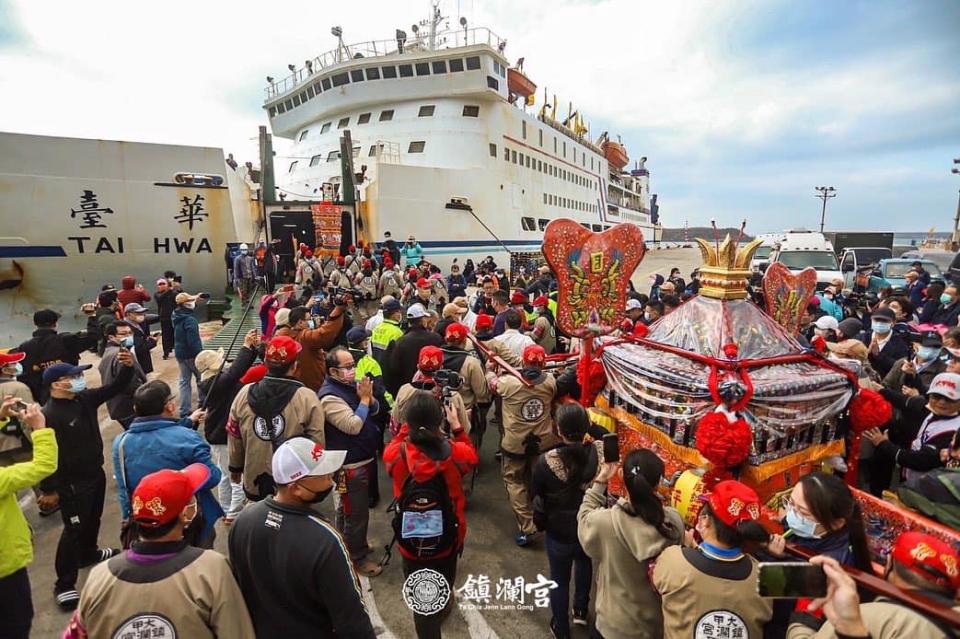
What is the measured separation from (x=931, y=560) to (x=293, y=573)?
6.66 ft

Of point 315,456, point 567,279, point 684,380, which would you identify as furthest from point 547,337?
point 315,456

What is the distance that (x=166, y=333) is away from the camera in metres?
7.43

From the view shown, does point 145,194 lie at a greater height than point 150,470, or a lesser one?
greater

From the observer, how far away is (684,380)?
2.86m

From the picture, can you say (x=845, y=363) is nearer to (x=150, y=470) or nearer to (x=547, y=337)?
(x=547, y=337)

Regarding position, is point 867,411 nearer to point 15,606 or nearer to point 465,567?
point 465,567

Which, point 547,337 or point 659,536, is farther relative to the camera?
point 547,337

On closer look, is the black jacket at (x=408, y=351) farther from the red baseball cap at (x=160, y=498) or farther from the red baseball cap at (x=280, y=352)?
the red baseball cap at (x=160, y=498)

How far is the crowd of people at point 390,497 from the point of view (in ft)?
5.08

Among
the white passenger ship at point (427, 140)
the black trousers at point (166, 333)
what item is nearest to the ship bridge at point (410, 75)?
the white passenger ship at point (427, 140)

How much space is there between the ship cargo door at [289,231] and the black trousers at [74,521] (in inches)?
421

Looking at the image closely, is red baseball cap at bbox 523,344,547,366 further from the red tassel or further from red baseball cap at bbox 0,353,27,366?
red baseball cap at bbox 0,353,27,366

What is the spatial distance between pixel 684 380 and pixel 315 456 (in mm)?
2239

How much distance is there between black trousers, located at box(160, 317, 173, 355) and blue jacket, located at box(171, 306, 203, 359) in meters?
1.99
